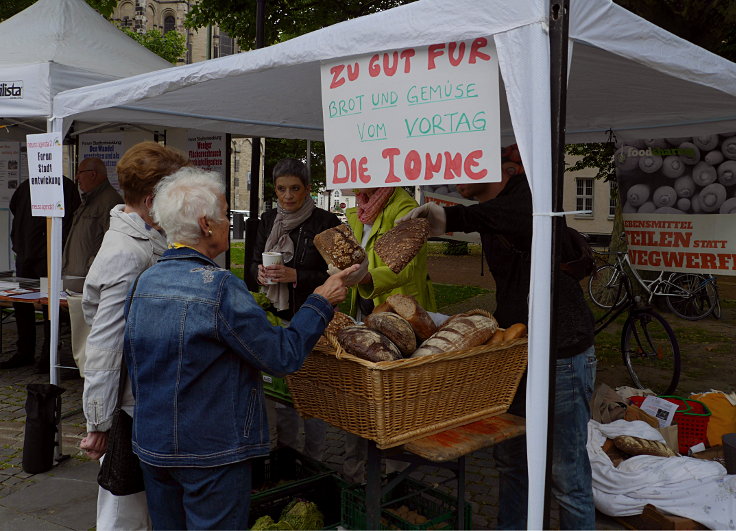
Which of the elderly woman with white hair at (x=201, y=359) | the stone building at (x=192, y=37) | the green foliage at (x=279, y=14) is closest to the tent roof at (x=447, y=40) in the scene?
the elderly woman with white hair at (x=201, y=359)

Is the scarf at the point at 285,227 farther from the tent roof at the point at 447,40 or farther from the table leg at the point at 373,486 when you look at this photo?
the table leg at the point at 373,486

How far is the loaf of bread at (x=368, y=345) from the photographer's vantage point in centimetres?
215

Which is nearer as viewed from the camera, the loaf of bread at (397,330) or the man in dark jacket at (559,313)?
the loaf of bread at (397,330)

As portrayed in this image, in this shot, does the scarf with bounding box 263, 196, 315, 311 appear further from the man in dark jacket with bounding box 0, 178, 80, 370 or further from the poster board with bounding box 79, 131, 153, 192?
the poster board with bounding box 79, 131, 153, 192

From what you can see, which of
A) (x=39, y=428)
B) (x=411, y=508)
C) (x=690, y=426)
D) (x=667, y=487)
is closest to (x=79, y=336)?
(x=39, y=428)

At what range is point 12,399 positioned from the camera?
5.73 metres

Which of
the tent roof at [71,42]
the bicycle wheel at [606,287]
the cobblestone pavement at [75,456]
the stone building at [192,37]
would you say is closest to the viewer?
the cobblestone pavement at [75,456]

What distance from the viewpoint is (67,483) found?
4121mm

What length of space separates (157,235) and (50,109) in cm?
241

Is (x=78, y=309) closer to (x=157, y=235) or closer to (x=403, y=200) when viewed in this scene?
(x=157, y=235)

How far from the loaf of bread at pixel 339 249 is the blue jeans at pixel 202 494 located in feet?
2.69

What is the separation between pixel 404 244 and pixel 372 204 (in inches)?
31.0

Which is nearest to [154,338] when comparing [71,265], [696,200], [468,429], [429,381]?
[429,381]

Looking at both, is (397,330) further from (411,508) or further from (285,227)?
(285,227)
